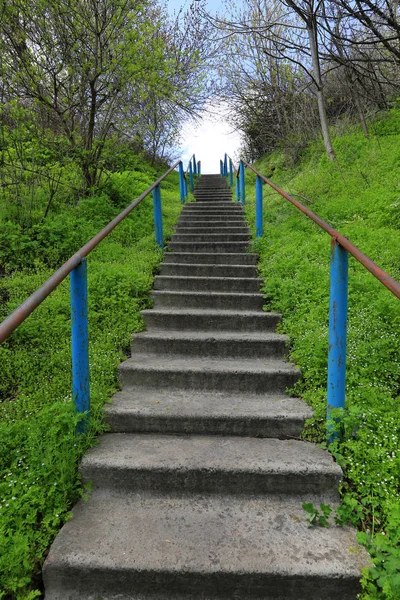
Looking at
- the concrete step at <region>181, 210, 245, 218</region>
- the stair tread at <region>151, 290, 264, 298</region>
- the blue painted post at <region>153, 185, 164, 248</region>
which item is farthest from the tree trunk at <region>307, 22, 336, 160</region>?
the stair tread at <region>151, 290, 264, 298</region>

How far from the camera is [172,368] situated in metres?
2.84

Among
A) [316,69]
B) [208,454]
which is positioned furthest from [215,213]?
[208,454]

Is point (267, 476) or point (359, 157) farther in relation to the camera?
Answer: point (359, 157)

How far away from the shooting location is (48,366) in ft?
9.20

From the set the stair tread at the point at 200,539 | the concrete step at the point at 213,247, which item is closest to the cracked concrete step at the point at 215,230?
the concrete step at the point at 213,247

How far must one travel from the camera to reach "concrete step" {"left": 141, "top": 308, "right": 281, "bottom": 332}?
346 cm

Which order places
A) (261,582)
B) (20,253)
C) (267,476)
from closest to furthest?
(261,582), (267,476), (20,253)

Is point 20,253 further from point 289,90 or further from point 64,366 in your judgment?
point 289,90

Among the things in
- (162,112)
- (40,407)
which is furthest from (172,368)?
(162,112)

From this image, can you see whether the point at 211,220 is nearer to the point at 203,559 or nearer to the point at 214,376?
the point at 214,376

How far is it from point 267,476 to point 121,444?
86 cm

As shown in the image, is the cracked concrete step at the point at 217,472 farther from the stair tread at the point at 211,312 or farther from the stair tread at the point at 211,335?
the stair tread at the point at 211,312

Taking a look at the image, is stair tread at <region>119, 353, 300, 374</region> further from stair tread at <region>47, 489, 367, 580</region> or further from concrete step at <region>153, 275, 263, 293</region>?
concrete step at <region>153, 275, 263, 293</region>

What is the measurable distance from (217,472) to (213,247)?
139 inches
